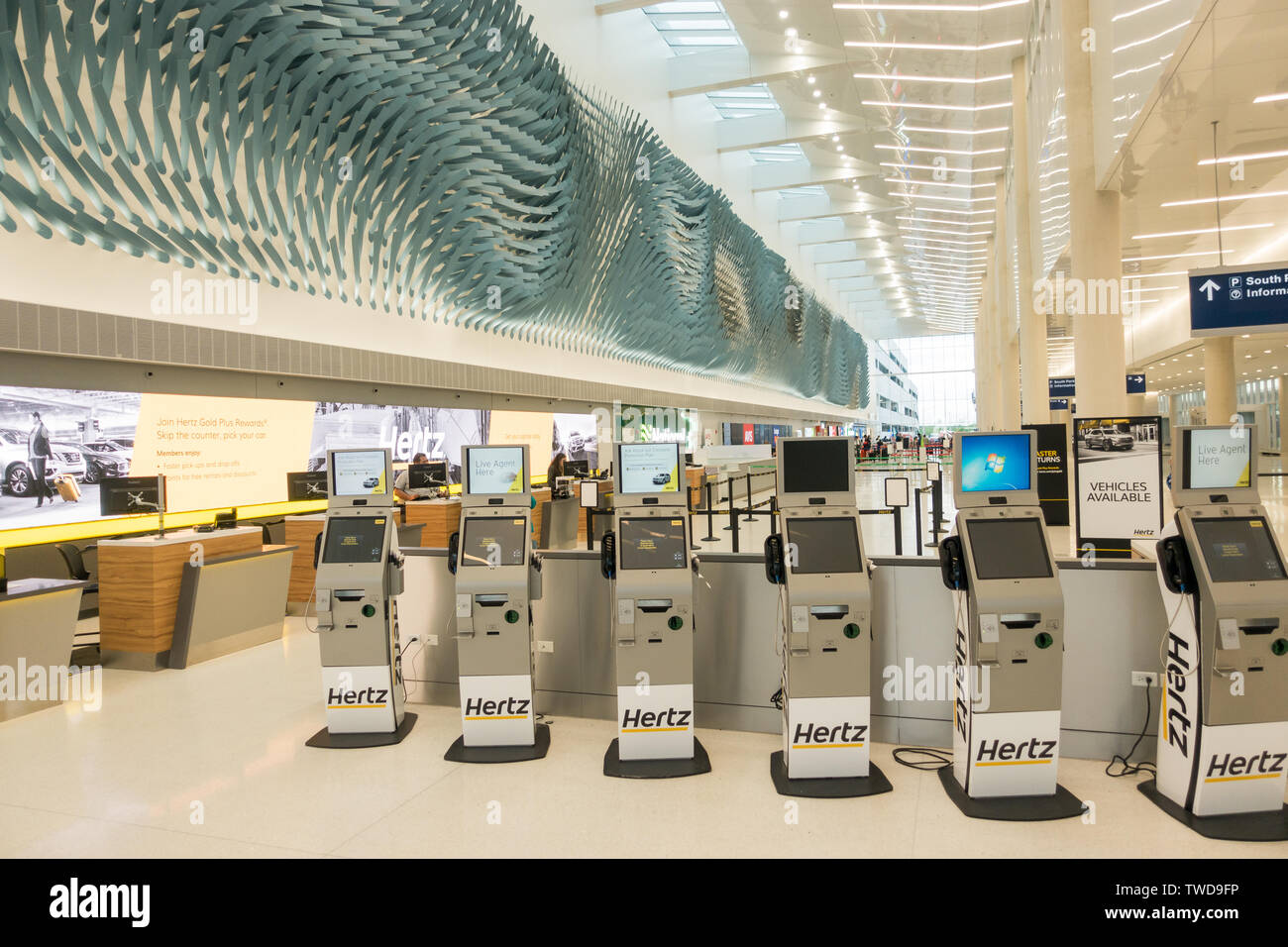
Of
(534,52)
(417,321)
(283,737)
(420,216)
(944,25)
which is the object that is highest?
(944,25)

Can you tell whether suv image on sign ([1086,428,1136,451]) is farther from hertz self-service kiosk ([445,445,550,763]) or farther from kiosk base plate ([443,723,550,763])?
kiosk base plate ([443,723,550,763])

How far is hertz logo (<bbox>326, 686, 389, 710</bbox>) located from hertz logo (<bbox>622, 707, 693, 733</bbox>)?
1.51m

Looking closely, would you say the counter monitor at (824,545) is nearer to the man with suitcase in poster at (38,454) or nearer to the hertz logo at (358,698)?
the hertz logo at (358,698)

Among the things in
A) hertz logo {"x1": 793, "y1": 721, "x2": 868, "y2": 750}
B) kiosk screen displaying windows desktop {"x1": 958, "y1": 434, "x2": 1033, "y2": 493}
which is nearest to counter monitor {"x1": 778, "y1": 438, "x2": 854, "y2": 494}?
kiosk screen displaying windows desktop {"x1": 958, "y1": 434, "x2": 1033, "y2": 493}

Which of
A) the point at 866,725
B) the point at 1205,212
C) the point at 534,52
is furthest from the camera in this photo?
the point at 1205,212

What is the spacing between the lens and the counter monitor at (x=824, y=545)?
12.0 feet

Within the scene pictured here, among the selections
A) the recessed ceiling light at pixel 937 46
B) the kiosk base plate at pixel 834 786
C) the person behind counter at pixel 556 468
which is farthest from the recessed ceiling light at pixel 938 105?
the kiosk base plate at pixel 834 786

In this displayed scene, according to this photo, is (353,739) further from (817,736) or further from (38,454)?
(38,454)

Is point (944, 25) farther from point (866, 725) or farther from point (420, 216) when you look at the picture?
point (866, 725)

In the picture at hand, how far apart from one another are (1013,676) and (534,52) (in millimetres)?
8221

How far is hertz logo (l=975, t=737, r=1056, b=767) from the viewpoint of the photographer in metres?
3.32

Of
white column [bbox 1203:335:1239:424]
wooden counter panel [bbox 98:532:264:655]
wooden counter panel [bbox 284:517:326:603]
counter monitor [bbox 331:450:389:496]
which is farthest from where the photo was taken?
white column [bbox 1203:335:1239:424]

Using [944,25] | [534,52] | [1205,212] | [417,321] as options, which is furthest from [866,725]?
[944,25]

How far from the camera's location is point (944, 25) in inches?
407
